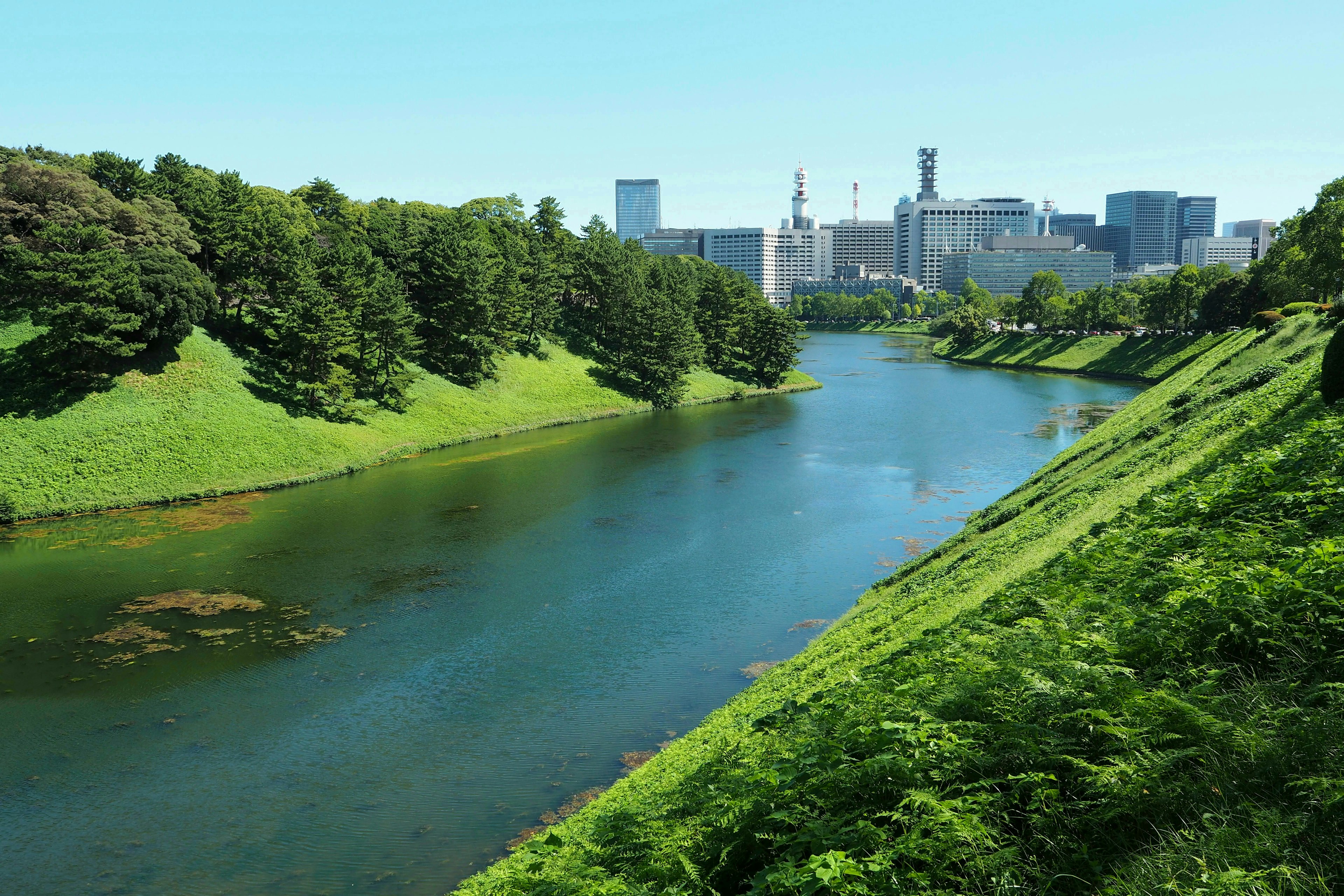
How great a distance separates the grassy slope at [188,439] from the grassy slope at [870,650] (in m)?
39.5

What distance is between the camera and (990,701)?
987 cm

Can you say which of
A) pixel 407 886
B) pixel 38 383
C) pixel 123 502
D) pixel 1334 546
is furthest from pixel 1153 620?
pixel 38 383

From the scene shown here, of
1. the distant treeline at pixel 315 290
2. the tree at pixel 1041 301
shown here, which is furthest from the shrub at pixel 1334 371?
the tree at pixel 1041 301

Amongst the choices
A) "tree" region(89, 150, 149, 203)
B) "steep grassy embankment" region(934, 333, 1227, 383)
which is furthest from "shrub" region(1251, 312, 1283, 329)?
"tree" region(89, 150, 149, 203)

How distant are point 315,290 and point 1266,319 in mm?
60345

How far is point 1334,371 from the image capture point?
19297mm

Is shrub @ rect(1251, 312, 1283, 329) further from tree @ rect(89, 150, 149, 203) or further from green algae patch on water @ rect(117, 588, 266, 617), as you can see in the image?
tree @ rect(89, 150, 149, 203)

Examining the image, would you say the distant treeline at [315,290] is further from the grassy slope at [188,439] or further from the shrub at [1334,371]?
the shrub at [1334,371]

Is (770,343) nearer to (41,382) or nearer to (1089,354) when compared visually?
(1089,354)

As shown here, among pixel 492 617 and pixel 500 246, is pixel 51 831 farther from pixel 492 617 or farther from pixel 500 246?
pixel 500 246

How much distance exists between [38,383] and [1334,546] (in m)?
61.0

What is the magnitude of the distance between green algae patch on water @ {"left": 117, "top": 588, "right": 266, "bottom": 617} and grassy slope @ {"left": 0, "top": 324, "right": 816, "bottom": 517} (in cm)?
1715

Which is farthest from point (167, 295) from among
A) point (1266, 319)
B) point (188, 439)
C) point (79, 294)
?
point (1266, 319)

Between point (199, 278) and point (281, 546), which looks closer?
point (281, 546)
